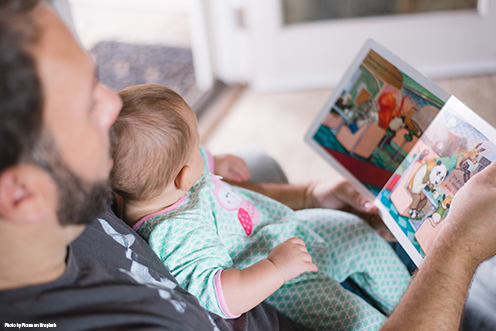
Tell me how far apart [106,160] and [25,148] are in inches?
5.2

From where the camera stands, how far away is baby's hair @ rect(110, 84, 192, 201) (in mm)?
771

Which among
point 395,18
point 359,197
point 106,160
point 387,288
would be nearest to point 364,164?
point 359,197

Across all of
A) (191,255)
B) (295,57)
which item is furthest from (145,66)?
(191,255)

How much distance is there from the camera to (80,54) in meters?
0.53

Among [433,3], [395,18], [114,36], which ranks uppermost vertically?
[433,3]

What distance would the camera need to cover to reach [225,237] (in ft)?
3.00

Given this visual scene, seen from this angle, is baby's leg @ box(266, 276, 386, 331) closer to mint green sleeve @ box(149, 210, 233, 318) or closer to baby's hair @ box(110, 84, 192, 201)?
mint green sleeve @ box(149, 210, 233, 318)

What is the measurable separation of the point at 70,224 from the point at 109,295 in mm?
116

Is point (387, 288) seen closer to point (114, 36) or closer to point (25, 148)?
point (25, 148)

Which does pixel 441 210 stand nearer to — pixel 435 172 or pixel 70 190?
pixel 435 172

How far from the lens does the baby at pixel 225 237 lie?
77cm

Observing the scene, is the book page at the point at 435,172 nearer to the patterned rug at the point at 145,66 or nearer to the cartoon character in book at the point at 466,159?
the cartoon character in book at the point at 466,159

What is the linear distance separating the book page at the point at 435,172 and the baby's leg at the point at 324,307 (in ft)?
0.56

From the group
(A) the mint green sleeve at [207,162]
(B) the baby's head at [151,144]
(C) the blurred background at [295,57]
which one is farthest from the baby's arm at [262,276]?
(C) the blurred background at [295,57]
